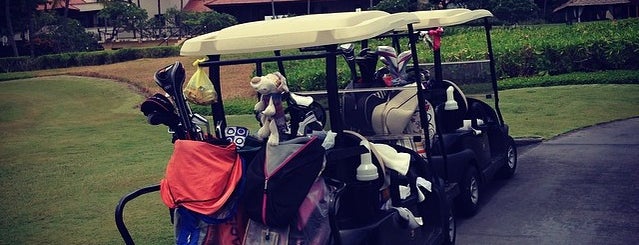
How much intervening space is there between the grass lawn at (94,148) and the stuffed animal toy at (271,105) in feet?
7.67

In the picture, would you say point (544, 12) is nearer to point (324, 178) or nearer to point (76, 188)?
point (76, 188)

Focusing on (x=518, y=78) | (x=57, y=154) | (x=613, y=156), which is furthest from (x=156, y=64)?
(x=613, y=156)

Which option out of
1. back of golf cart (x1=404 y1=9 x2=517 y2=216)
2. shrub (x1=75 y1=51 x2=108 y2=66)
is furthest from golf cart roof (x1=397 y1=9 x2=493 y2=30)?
shrub (x1=75 y1=51 x2=108 y2=66)

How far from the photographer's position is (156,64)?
1036 inches

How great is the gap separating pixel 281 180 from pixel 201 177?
1.48ft

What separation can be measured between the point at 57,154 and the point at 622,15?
2925 centimetres

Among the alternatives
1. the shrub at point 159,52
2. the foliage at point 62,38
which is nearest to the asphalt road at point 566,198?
the shrub at point 159,52

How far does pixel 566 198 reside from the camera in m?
7.83

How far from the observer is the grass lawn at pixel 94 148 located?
7695 mm

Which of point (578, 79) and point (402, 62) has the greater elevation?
point (402, 62)

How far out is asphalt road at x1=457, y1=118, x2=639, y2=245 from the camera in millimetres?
6746

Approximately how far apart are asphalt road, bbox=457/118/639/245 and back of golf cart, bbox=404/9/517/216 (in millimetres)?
265

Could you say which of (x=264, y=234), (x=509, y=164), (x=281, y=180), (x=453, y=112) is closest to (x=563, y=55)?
(x=509, y=164)

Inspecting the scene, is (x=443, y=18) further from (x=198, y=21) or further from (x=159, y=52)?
(x=198, y=21)
